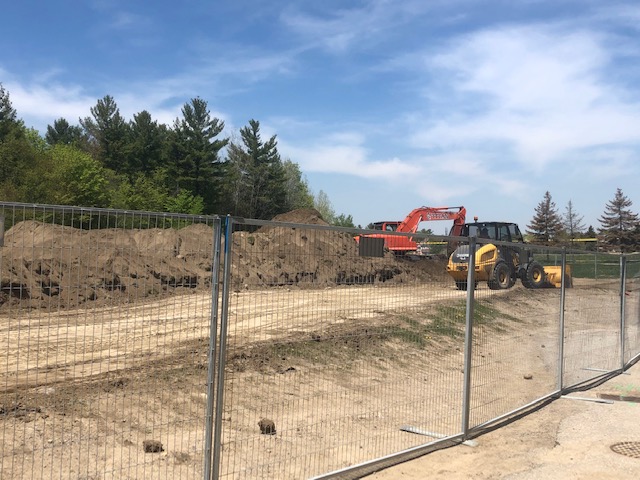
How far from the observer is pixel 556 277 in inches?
362

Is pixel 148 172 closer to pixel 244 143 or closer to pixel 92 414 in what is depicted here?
pixel 244 143

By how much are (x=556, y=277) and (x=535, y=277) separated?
13.6 inches

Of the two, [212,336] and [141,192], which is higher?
[141,192]

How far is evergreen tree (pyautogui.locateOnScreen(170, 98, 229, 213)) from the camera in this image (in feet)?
198

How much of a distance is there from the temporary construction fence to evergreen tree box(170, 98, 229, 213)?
5181 cm

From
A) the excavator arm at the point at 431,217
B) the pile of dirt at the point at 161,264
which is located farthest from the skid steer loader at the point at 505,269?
the excavator arm at the point at 431,217

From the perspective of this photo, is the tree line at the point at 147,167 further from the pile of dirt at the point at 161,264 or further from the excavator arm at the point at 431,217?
the pile of dirt at the point at 161,264

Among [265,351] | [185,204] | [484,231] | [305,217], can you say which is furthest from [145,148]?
[265,351]

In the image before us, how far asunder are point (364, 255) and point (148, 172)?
205 feet

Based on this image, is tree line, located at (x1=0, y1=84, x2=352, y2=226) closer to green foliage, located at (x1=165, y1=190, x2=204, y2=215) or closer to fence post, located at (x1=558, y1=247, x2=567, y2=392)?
green foliage, located at (x1=165, y1=190, x2=204, y2=215)

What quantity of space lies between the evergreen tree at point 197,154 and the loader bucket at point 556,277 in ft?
176

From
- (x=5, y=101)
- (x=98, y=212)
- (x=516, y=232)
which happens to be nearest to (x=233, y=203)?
(x=5, y=101)

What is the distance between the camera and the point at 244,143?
6938 centimetres

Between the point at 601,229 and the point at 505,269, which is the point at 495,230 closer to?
the point at 505,269
